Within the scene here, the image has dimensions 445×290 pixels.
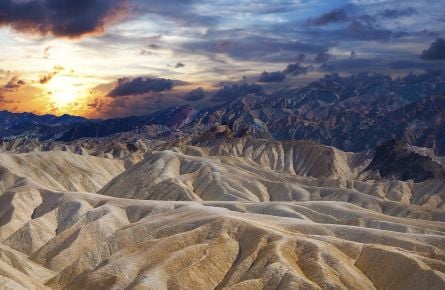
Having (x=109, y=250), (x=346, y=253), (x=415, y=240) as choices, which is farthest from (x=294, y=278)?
(x=109, y=250)

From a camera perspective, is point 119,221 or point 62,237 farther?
point 119,221

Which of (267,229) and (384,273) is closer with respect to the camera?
(384,273)

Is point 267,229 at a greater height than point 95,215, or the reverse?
point 267,229

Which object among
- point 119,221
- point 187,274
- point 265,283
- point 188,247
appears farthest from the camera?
point 119,221

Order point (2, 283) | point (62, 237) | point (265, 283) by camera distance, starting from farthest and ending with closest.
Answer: point (62, 237)
point (265, 283)
point (2, 283)

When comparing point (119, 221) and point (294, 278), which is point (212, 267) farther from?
point (119, 221)

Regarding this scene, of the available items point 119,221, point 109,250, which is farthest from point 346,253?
point 119,221

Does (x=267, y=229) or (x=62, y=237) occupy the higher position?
(x=267, y=229)

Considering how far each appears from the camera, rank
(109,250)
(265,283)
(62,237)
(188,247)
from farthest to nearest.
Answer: (62,237)
(109,250)
(188,247)
(265,283)

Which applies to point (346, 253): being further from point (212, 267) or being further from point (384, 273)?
point (212, 267)
